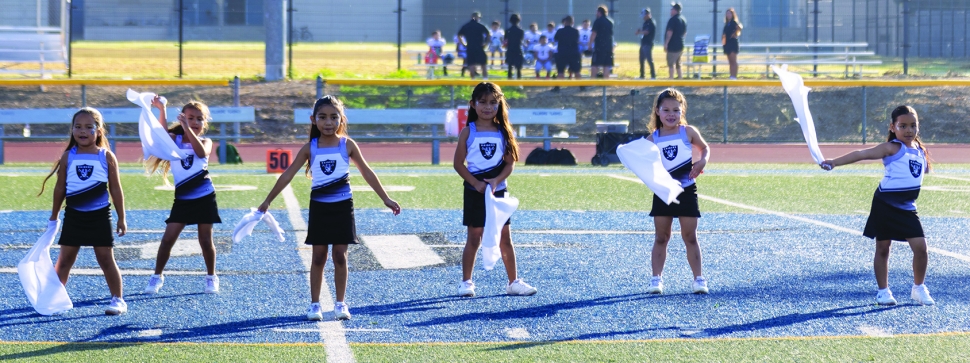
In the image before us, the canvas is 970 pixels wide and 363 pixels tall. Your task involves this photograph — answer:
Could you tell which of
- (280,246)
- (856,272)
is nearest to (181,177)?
(280,246)

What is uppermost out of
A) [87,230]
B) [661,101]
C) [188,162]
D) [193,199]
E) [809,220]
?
[661,101]

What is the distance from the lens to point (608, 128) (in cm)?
1794

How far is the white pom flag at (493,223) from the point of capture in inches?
248

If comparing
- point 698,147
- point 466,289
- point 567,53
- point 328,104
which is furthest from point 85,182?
point 567,53

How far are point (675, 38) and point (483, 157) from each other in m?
17.9

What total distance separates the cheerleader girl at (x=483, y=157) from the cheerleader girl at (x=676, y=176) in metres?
0.82

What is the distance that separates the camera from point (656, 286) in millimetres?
6676

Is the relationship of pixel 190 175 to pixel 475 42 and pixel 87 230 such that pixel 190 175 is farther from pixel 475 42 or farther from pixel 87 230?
pixel 475 42

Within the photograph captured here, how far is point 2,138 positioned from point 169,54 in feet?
28.8

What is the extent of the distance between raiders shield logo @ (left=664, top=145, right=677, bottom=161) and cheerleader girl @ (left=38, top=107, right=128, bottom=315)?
305cm

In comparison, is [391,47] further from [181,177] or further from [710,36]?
[181,177]

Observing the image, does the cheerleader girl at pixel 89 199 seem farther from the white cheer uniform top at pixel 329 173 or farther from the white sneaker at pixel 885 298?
the white sneaker at pixel 885 298

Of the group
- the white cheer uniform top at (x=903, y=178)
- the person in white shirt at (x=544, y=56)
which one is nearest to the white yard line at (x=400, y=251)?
the white cheer uniform top at (x=903, y=178)

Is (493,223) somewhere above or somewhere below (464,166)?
below
